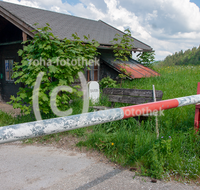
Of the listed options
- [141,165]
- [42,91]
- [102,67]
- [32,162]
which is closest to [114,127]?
[141,165]

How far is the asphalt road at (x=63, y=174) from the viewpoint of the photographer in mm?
2605

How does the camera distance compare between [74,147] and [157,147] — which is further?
[74,147]

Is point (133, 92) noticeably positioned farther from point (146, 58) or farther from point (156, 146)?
A: point (146, 58)

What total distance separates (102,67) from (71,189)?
789 centimetres

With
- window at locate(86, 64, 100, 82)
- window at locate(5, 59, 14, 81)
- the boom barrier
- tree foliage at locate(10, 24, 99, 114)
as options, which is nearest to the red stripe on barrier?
the boom barrier

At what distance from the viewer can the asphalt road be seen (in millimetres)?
2605

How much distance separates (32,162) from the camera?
3447 millimetres

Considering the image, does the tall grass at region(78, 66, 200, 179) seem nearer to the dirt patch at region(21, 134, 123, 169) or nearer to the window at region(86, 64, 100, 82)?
the dirt patch at region(21, 134, 123, 169)

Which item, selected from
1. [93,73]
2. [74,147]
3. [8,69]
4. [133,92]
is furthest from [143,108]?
[8,69]

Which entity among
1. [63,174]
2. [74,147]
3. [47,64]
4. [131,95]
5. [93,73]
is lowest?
[63,174]

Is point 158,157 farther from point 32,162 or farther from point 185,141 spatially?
point 32,162

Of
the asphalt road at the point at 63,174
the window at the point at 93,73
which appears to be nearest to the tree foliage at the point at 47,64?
the asphalt road at the point at 63,174

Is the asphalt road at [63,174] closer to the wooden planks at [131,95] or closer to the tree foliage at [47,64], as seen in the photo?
the tree foliage at [47,64]

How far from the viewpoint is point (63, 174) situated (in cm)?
296
